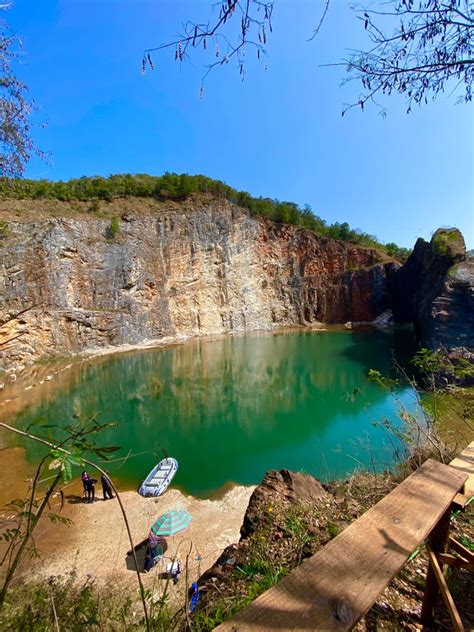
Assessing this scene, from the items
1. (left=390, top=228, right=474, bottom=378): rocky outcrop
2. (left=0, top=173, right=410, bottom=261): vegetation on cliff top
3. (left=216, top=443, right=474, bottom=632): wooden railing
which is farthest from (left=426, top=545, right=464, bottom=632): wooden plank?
(left=0, top=173, right=410, bottom=261): vegetation on cliff top

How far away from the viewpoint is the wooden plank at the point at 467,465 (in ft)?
5.58

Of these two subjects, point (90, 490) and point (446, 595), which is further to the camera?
point (90, 490)

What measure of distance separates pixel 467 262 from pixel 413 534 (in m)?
21.5

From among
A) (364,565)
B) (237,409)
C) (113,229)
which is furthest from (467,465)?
(113,229)

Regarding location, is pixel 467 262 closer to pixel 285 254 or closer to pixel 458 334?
pixel 458 334

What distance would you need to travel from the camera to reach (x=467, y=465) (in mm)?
1979

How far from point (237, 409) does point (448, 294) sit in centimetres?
1286

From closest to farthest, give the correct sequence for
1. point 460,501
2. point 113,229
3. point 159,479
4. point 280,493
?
1. point 460,501
2. point 280,493
3. point 159,479
4. point 113,229

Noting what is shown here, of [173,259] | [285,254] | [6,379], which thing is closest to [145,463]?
[6,379]

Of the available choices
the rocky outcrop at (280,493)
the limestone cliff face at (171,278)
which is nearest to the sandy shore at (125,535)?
the rocky outcrop at (280,493)

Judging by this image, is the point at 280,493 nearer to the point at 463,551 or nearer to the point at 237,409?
the point at 463,551

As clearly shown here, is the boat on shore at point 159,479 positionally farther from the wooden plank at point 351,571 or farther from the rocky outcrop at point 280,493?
the wooden plank at point 351,571

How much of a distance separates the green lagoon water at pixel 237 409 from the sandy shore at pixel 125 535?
2.66 feet

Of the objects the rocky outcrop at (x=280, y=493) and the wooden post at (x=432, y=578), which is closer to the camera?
the wooden post at (x=432, y=578)
